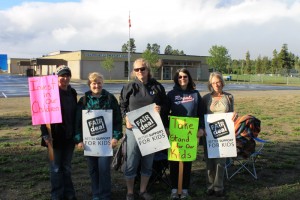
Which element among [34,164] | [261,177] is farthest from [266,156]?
[34,164]

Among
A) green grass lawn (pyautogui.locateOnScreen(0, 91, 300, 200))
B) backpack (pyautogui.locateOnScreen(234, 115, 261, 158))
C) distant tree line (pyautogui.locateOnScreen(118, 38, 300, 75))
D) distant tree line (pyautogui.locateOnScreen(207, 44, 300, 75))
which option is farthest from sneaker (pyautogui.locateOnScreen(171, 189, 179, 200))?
distant tree line (pyautogui.locateOnScreen(207, 44, 300, 75))

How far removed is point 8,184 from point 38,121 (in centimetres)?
173

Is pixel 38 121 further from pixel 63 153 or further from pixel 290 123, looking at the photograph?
pixel 290 123

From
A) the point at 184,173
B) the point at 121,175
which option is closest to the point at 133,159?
the point at 184,173

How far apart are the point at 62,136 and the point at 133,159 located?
1022mm

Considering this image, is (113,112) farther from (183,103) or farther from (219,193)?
(219,193)

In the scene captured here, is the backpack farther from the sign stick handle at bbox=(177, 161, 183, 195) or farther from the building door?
the building door

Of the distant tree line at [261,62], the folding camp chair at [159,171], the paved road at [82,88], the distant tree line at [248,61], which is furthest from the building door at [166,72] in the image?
the folding camp chair at [159,171]

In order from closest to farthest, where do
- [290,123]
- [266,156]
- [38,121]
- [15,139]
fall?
[38,121], [266,156], [15,139], [290,123]

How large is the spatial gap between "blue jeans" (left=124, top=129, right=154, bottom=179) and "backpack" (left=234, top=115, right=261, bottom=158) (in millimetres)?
1751

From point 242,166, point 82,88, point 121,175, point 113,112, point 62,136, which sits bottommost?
point 121,175

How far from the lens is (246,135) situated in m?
5.73

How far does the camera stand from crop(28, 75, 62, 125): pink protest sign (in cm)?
445

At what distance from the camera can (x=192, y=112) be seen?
490cm
